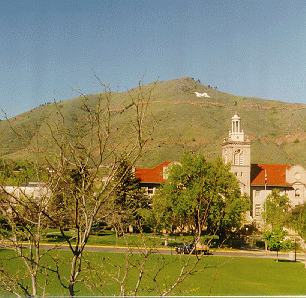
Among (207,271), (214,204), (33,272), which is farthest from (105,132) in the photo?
(214,204)

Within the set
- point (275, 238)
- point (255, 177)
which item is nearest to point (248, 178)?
point (255, 177)

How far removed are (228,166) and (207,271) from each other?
18350 millimetres

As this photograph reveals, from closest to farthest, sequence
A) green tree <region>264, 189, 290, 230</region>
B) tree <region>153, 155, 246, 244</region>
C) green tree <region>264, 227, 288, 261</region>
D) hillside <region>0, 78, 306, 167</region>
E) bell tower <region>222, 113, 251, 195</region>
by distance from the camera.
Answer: green tree <region>264, 227, 288, 261</region> → tree <region>153, 155, 246, 244</region> → green tree <region>264, 189, 290, 230</region> → bell tower <region>222, 113, 251, 195</region> → hillside <region>0, 78, 306, 167</region>

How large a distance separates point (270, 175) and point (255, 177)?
2499 mm

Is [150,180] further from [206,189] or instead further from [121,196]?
[121,196]

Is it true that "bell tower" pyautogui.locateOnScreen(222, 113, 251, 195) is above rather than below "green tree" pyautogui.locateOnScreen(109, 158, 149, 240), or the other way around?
above

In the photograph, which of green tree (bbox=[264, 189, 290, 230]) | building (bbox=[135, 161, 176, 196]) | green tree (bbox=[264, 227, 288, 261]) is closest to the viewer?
green tree (bbox=[264, 227, 288, 261])

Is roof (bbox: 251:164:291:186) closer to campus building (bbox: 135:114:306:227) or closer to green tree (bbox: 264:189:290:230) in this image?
campus building (bbox: 135:114:306:227)

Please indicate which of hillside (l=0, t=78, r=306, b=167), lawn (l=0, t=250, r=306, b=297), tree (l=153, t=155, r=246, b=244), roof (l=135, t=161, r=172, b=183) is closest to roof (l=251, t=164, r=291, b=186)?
roof (l=135, t=161, r=172, b=183)

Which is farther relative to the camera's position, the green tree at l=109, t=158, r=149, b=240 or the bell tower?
the bell tower

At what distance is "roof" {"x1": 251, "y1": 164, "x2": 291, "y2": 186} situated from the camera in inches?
2483

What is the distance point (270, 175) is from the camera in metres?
65.2

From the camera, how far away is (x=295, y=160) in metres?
115

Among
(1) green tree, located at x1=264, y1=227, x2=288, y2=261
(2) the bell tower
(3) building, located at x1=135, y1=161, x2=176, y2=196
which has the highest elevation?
(2) the bell tower
